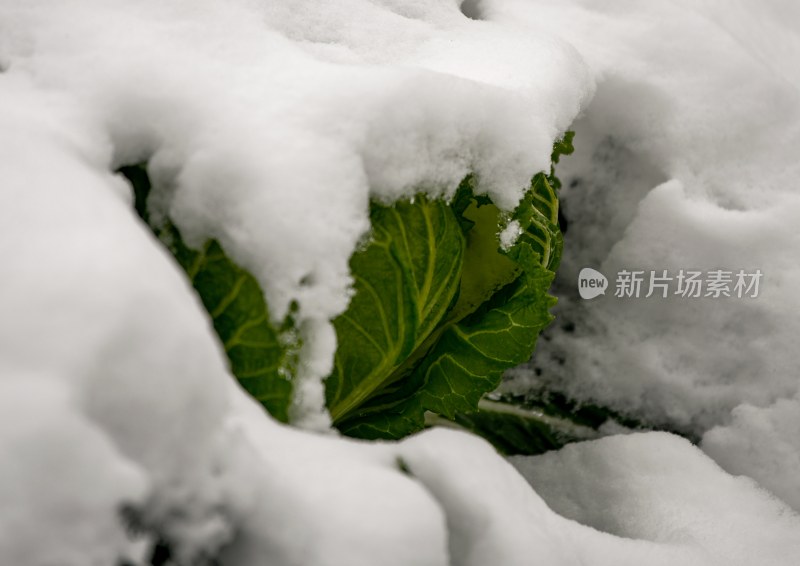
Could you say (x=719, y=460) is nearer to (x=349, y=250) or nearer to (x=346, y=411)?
(x=346, y=411)

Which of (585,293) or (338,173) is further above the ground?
(338,173)

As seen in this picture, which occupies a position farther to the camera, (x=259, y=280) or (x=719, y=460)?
(x=719, y=460)

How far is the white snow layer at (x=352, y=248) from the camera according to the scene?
470mm

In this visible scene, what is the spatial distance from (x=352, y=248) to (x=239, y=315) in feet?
0.44

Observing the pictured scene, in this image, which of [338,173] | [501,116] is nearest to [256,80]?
[338,173]

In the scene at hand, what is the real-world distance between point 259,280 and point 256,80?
0.24 m

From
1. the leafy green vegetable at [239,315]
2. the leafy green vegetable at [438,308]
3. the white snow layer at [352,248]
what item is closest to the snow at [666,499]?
the white snow layer at [352,248]

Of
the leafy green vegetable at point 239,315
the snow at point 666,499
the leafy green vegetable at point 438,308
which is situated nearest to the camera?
the leafy green vegetable at point 239,315

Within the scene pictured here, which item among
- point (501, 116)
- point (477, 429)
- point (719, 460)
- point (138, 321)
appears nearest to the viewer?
point (138, 321)

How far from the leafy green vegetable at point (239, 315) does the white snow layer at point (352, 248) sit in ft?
0.06

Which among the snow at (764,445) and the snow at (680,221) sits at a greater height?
the snow at (680,221)

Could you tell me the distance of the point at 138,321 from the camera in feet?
1.55

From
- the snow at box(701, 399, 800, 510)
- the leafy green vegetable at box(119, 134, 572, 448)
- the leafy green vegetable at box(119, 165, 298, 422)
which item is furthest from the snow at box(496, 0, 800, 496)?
the leafy green vegetable at box(119, 165, 298, 422)

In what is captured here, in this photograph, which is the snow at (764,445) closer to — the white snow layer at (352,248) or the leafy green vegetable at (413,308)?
the white snow layer at (352,248)
